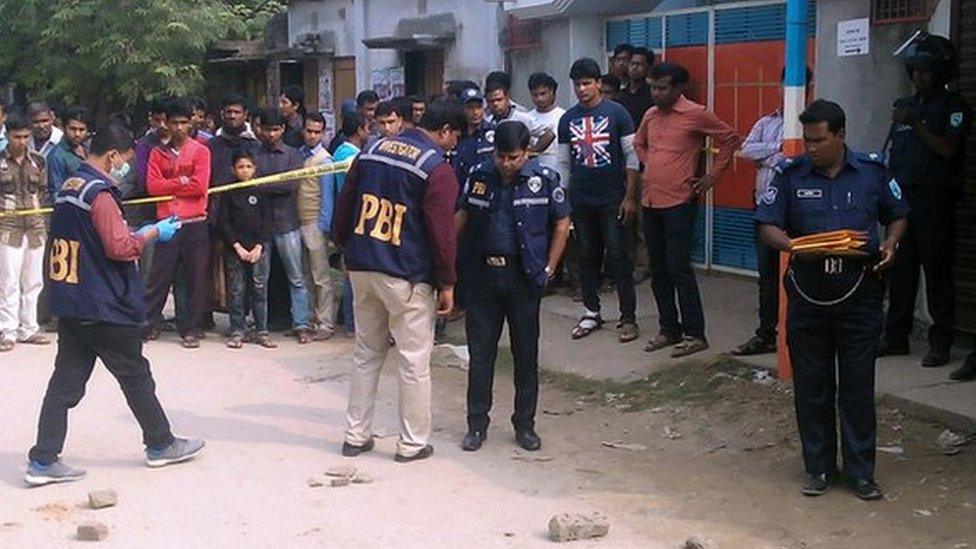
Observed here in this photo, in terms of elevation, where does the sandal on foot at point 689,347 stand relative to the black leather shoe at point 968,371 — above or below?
below

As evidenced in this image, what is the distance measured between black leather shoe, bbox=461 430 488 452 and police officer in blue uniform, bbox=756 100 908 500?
182 cm

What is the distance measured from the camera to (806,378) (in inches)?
238

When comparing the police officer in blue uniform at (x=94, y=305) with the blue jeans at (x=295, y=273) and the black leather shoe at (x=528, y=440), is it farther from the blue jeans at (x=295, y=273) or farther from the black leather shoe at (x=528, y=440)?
the blue jeans at (x=295, y=273)

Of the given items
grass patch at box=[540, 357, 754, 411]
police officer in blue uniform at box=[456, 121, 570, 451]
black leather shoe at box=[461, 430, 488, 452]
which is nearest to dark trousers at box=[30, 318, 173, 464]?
black leather shoe at box=[461, 430, 488, 452]

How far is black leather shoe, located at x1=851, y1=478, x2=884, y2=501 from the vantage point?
5883 mm

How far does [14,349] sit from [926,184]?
6863 millimetres

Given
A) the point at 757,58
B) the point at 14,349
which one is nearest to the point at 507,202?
the point at 757,58

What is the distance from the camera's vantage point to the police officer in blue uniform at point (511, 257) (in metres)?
6.88

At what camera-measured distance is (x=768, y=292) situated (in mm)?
8227

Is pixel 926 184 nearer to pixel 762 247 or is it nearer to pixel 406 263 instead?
pixel 762 247

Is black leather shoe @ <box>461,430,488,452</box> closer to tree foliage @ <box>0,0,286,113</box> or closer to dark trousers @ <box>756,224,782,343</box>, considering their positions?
dark trousers @ <box>756,224,782,343</box>

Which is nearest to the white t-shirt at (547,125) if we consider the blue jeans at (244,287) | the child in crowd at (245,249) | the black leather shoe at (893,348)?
the child in crowd at (245,249)

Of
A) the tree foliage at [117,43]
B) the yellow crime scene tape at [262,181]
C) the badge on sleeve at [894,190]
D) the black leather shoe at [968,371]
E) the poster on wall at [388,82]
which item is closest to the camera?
the badge on sleeve at [894,190]

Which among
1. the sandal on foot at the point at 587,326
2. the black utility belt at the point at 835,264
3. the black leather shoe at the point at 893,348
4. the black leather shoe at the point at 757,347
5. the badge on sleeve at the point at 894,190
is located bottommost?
the sandal on foot at the point at 587,326
